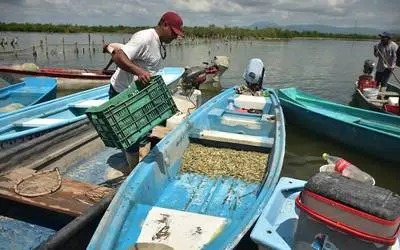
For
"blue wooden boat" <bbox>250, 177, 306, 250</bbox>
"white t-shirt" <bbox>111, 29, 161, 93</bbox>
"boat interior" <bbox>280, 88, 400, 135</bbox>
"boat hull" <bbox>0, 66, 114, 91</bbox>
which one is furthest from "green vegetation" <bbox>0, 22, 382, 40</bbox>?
"blue wooden boat" <bbox>250, 177, 306, 250</bbox>

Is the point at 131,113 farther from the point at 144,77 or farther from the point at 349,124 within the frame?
the point at 349,124

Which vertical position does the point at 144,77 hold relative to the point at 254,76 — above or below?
above

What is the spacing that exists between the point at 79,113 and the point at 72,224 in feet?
16.5

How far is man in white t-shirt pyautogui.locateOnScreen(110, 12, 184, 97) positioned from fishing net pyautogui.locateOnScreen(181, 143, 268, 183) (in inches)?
63.5

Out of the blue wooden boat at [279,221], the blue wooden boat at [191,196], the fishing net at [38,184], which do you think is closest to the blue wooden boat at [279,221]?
the blue wooden boat at [279,221]

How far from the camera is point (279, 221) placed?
318 centimetres

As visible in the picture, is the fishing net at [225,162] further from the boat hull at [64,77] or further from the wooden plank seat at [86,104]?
the boat hull at [64,77]

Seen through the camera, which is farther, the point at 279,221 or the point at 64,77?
the point at 64,77

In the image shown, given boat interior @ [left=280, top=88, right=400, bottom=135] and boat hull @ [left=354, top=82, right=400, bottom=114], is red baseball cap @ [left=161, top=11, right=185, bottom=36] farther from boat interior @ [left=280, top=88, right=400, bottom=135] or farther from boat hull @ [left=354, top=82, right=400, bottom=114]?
boat hull @ [left=354, top=82, right=400, bottom=114]

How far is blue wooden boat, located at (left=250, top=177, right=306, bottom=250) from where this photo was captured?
2771 mm

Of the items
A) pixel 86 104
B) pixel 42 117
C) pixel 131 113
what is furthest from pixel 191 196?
pixel 86 104

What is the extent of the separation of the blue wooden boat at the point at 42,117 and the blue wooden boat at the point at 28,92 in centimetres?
151

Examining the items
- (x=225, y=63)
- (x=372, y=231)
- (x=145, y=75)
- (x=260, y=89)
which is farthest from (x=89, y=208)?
(x=225, y=63)

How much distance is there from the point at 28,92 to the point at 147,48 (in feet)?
23.7
